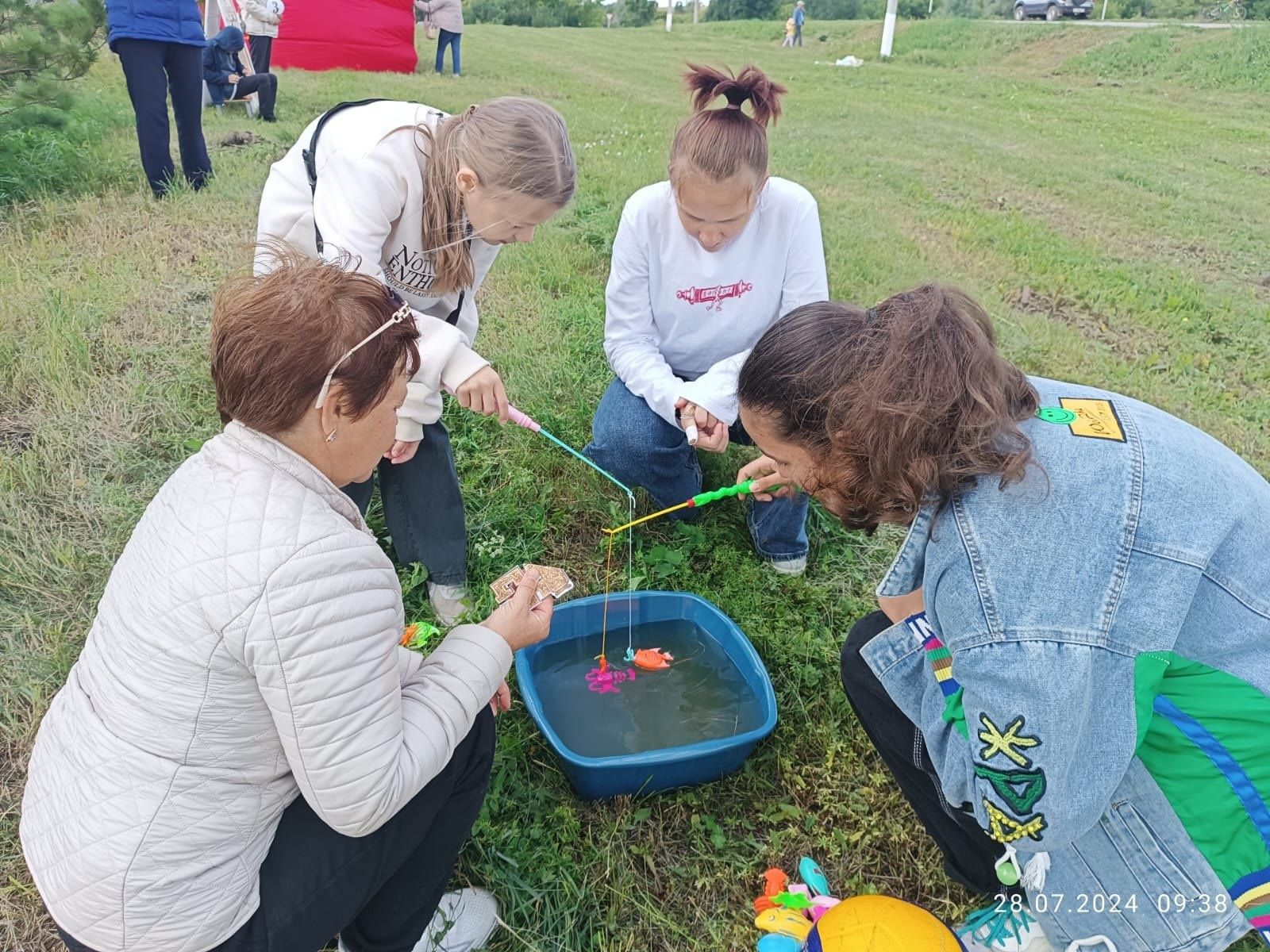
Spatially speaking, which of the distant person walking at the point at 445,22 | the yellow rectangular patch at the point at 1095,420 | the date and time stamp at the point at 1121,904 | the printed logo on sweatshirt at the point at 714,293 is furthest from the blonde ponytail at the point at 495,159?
the distant person walking at the point at 445,22

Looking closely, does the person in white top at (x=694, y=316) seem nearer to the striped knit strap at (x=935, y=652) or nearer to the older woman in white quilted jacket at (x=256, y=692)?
the striped knit strap at (x=935, y=652)

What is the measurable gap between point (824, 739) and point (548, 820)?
2.39 feet

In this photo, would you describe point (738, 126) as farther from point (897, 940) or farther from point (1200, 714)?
point (897, 940)

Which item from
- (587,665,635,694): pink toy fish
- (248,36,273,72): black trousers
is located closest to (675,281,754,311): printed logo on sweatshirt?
(587,665,635,694): pink toy fish

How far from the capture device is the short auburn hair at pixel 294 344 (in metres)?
1.31

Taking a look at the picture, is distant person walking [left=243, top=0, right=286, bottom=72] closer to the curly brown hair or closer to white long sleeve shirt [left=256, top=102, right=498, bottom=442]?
white long sleeve shirt [left=256, top=102, right=498, bottom=442]

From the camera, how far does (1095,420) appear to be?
56.2 inches

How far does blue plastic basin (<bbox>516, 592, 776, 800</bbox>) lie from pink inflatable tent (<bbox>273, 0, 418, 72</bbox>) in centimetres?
1009

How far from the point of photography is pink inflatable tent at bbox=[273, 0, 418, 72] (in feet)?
33.2

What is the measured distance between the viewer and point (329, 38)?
10344 millimetres

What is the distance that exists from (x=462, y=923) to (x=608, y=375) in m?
2.29

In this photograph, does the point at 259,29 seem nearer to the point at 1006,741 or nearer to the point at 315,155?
the point at 315,155

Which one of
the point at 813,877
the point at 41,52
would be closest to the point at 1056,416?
the point at 813,877

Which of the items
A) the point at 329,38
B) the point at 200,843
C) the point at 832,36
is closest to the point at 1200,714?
the point at 200,843
